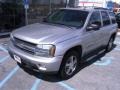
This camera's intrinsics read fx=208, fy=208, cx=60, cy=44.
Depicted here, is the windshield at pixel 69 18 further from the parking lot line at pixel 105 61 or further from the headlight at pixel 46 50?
the parking lot line at pixel 105 61

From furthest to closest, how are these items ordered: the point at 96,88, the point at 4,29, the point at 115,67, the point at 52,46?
the point at 4,29 → the point at 115,67 → the point at 96,88 → the point at 52,46

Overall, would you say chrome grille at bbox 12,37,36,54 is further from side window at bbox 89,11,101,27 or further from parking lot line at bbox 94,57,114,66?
parking lot line at bbox 94,57,114,66

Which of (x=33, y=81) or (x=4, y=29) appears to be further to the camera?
(x=4, y=29)

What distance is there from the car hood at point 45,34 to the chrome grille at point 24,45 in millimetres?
100

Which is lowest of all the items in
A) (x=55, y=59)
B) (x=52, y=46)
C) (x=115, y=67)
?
(x=115, y=67)

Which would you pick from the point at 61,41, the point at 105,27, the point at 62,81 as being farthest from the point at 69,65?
the point at 105,27

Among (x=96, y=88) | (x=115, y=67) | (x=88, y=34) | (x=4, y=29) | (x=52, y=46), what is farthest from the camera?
(x=4, y=29)

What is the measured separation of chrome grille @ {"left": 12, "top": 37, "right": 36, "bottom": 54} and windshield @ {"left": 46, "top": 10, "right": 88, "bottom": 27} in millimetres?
1454

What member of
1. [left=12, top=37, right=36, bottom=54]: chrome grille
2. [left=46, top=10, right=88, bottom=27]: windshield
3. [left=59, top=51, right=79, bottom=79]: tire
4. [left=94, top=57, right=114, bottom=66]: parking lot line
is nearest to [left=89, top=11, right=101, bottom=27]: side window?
[left=46, top=10, right=88, bottom=27]: windshield

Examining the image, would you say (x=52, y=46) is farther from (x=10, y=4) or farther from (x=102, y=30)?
(x=10, y=4)

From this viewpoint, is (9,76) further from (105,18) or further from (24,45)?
(105,18)

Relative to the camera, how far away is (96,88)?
507 cm

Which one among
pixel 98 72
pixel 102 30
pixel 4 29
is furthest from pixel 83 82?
pixel 4 29

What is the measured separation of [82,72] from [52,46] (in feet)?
5.72
